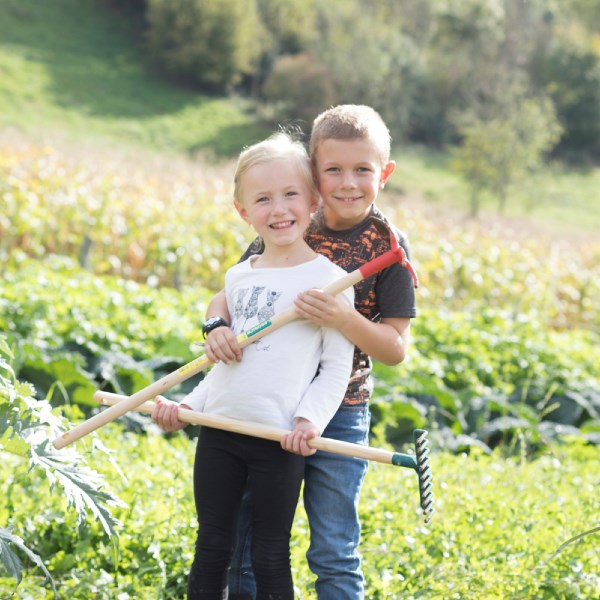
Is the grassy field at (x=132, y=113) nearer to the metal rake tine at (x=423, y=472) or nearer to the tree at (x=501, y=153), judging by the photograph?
the tree at (x=501, y=153)

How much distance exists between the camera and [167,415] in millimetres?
2334

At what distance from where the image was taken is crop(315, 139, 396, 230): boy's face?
2.36 metres

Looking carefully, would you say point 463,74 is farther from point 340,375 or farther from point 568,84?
point 340,375

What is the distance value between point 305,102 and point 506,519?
3285 centimetres

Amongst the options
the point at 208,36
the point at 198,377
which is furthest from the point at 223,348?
the point at 208,36

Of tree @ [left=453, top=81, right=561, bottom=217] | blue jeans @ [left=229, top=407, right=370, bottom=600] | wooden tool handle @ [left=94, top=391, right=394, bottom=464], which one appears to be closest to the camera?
wooden tool handle @ [left=94, top=391, right=394, bottom=464]

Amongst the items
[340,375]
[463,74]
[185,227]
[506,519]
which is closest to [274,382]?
[340,375]

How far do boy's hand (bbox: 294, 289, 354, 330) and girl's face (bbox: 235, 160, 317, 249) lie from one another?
194 mm

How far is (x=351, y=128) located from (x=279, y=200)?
26cm

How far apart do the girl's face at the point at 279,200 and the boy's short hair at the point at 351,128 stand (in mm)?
120

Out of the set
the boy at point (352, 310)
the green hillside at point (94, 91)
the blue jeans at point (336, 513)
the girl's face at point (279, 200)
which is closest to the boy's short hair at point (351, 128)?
the boy at point (352, 310)

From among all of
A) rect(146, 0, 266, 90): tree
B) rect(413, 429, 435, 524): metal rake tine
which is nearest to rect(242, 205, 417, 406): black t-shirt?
rect(413, 429, 435, 524): metal rake tine

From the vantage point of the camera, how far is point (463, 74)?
131 ft

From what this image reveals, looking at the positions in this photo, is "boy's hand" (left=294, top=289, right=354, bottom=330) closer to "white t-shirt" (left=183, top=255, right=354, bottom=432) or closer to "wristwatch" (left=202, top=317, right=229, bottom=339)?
"white t-shirt" (left=183, top=255, right=354, bottom=432)
